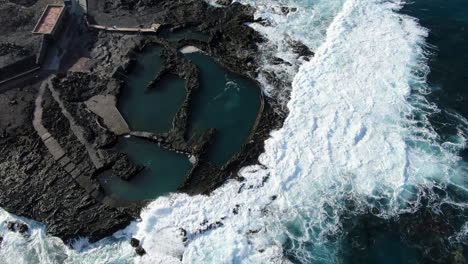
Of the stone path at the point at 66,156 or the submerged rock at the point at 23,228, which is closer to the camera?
the submerged rock at the point at 23,228

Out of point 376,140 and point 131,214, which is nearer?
point 131,214

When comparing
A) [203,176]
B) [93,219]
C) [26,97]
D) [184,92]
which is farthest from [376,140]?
[26,97]

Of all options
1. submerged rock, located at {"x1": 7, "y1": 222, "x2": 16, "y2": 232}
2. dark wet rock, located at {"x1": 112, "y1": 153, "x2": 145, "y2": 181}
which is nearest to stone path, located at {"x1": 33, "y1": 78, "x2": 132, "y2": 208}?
dark wet rock, located at {"x1": 112, "y1": 153, "x2": 145, "y2": 181}

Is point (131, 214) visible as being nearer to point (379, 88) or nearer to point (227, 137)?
point (227, 137)

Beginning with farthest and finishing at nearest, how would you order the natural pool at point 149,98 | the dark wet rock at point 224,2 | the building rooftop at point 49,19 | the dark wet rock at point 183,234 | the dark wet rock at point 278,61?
the dark wet rock at point 224,2, the dark wet rock at point 278,61, the building rooftop at point 49,19, the natural pool at point 149,98, the dark wet rock at point 183,234

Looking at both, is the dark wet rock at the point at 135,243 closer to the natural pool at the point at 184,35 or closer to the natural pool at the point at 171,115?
the natural pool at the point at 171,115

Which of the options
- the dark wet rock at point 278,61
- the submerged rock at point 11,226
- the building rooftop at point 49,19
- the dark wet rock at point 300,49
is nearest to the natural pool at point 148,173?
the submerged rock at point 11,226

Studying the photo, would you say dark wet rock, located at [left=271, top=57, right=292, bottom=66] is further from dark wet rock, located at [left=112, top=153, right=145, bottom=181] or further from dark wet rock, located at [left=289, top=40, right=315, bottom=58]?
dark wet rock, located at [left=112, top=153, right=145, bottom=181]
